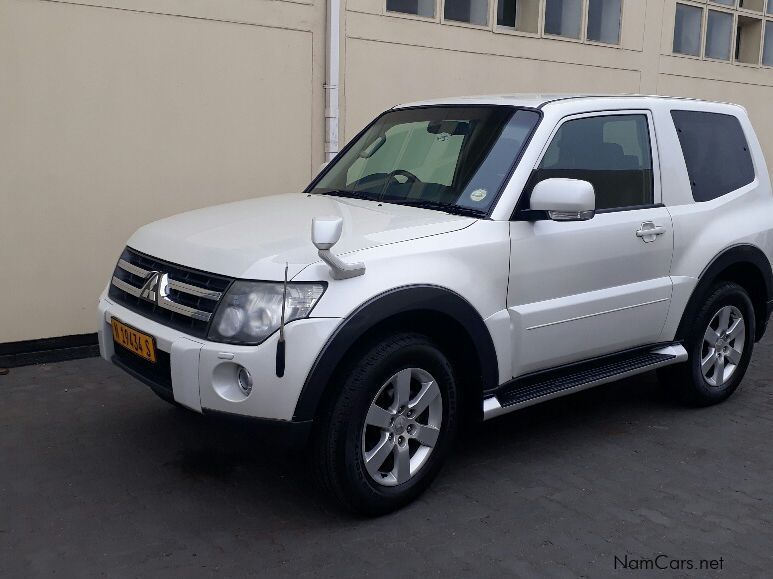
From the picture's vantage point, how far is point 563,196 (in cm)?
382

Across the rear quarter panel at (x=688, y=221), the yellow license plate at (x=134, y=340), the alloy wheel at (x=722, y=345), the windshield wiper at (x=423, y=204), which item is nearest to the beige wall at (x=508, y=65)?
the windshield wiper at (x=423, y=204)

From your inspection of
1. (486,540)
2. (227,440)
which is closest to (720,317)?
(486,540)

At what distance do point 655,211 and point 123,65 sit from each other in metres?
3.84

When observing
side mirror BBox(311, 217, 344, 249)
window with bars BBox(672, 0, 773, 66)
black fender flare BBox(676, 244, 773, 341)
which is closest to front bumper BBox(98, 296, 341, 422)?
side mirror BBox(311, 217, 344, 249)

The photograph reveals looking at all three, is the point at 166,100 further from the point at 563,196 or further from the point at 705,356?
the point at 705,356

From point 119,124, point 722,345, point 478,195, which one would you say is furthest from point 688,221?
point 119,124

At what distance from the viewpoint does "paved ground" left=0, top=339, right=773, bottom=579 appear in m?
3.34

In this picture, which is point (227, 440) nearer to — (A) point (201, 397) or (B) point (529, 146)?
(A) point (201, 397)

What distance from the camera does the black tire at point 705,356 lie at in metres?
5.00

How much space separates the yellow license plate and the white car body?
4 centimetres

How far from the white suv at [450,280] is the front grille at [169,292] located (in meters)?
0.01

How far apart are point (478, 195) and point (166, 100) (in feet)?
10.5

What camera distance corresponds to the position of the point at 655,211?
464cm

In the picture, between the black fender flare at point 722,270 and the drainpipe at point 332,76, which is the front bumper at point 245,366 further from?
the drainpipe at point 332,76
